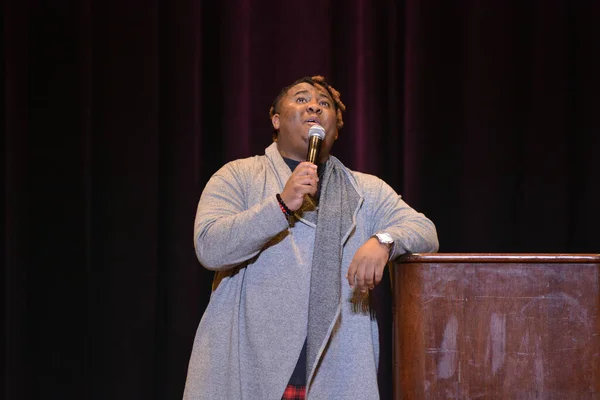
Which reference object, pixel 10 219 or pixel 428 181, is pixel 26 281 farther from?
pixel 428 181

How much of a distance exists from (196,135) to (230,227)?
1.01 metres

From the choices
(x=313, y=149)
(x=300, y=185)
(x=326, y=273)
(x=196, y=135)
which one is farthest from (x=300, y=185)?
(x=196, y=135)

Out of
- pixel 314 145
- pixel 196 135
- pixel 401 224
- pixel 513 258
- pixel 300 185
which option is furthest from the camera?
pixel 196 135

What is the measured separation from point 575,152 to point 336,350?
143 centimetres

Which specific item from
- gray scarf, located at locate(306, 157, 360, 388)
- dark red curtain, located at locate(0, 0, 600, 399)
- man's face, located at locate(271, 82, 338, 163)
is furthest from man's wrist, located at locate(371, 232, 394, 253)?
dark red curtain, located at locate(0, 0, 600, 399)

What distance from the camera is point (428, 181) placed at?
254 cm

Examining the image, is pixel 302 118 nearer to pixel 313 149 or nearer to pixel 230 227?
pixel 313 149

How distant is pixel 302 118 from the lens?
1862 millimetres

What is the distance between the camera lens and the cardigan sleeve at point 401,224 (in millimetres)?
1604

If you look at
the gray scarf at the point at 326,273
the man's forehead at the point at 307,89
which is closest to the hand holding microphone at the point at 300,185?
the gray scarf at the point at 326,273

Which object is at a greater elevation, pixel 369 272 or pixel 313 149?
pixel 313 149

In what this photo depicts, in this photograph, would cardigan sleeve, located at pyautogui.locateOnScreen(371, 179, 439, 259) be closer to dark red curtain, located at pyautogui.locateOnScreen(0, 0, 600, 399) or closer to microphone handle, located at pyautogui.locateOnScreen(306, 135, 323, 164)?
microphone handle, located at pyautogui.locateOnScreen(306, 135, 323, 164)

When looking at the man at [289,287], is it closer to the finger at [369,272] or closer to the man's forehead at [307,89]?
the finger at [369,272]

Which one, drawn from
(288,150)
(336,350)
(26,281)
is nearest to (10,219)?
(26,281)
